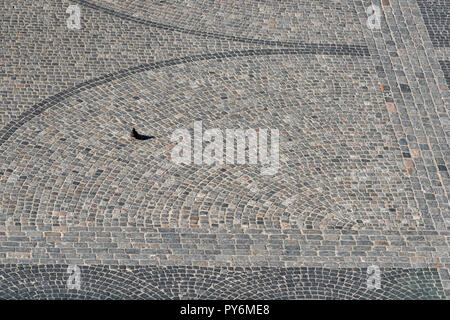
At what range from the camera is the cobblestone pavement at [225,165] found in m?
13.8

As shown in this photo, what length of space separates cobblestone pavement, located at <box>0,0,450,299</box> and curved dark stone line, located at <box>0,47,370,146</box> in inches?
1.6

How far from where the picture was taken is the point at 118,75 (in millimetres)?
A: 17688

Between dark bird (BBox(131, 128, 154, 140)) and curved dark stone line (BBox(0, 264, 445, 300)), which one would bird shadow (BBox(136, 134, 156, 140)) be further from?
curved dark stone line (BBox(0, 264, 445, 300))

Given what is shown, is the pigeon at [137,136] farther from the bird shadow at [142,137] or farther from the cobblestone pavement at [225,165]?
the cobblestone pavement at [225,165]

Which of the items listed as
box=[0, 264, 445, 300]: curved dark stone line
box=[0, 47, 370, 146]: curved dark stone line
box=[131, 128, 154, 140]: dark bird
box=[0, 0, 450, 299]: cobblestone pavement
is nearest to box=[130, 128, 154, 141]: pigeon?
box=[131, 128, 154, 140]: dark bird

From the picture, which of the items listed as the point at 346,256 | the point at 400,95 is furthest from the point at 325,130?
the point at 346,256

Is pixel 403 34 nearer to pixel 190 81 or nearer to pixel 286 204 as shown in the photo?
pixel 190 81

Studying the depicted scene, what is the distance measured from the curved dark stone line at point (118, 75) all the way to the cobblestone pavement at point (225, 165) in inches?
1.6

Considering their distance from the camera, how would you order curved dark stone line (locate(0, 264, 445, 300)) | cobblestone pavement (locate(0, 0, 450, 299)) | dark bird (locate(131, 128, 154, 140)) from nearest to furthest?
curved dark stone line (locate(0, 264, 445, 300)) < cobblestone pavement (locate(0, 0, 450, 299)) < dark bird (locate(131, 128, 154, 140))

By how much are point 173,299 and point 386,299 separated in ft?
10.7

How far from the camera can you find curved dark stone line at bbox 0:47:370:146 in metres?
16.2

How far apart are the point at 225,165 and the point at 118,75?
→ 138 inches

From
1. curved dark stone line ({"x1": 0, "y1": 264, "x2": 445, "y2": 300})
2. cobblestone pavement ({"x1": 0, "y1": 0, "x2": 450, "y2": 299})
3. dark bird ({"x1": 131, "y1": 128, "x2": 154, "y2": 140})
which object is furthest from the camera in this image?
dark bird ({"x1": 131, "y1": 128, "x2": 154, "y2": 140})

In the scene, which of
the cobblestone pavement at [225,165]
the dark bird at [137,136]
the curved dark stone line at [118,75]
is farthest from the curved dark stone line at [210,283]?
the curved dark stone line at [118,75]
